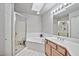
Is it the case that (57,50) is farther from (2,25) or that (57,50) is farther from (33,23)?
(33,23)

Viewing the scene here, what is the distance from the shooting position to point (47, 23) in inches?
180

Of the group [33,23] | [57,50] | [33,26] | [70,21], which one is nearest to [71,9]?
Result: [70,21]

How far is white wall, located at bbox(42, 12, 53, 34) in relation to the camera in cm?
435

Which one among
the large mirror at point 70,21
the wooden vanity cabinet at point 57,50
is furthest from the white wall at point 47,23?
the wooden vanity cabinet at point 57,50

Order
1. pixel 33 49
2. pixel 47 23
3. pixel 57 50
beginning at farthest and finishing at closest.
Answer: pixel 33 49
pixel 47 23
pixel 57 50

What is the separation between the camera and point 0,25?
2.86 m

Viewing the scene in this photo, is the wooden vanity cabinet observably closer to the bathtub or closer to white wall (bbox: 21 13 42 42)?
the bathtub

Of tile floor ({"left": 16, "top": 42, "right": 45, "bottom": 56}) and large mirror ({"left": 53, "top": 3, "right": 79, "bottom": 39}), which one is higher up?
large mirror ({"left": 53, "top": 3, "right": 79, "bottom": 39})

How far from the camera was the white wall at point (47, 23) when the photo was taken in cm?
435

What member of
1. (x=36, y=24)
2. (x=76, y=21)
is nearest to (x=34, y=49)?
(x=36, y=24)

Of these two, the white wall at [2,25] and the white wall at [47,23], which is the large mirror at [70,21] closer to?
the white wall at [47,23]

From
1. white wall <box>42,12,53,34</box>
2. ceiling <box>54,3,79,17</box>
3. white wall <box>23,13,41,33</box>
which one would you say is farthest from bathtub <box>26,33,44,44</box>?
ceiling <box>54,3,79,17</box>

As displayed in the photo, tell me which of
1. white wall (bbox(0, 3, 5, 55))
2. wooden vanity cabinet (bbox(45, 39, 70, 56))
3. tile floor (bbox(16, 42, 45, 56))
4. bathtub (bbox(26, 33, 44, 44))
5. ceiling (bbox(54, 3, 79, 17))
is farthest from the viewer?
bathtub (bbox(26, 33, 44, 44))

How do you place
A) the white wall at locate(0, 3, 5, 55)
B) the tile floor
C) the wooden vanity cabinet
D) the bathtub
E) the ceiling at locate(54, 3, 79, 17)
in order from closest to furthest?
the wooden vanity cabinet
the ceiling at locate(54, 3, 79, 17)
the white wall at locate(0, 3, 5, 55)
the tile floor
the bathtub
